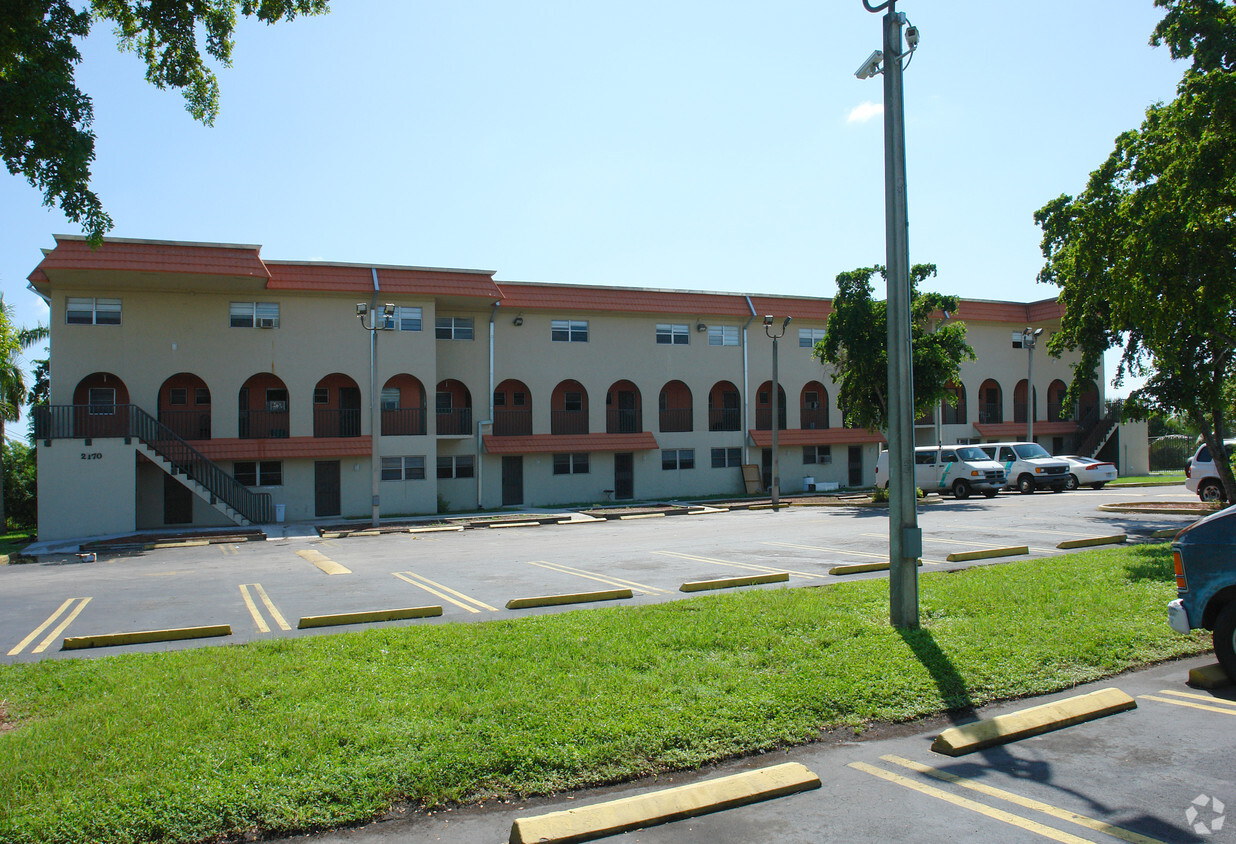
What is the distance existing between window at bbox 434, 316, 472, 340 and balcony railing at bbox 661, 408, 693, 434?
9.75m

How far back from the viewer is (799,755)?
5480 mm

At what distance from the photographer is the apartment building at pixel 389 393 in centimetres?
2619

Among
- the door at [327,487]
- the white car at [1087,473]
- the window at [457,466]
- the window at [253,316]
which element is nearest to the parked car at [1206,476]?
the white car at [1087,473]

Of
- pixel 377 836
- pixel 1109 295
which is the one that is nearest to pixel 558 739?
pixel 377 836

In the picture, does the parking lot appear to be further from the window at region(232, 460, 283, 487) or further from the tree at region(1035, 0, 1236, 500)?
the window at region(232, 460, 283, 487)

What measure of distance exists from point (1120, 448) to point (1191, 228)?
121 ft

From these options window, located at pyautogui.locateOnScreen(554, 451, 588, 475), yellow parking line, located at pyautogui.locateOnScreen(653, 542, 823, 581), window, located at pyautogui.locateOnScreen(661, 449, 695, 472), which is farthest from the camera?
window, located at pyautogui.locateOnScreen(661, 449, 695, 472)

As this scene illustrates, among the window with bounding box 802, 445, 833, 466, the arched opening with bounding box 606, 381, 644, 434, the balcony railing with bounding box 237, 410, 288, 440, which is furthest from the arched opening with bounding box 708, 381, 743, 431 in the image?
the balcony railing with bounding box 237, 410, 288, 440

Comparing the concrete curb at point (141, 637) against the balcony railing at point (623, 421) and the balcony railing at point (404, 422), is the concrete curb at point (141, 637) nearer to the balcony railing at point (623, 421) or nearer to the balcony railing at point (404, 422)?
the balcony railing at point (404, 422)

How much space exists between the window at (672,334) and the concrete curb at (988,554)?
77.7 ft

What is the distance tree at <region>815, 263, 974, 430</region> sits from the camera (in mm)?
29672

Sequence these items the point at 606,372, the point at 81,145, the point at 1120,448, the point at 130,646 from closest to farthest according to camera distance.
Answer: the point at 81,145, the point at 130,646, the point at 606,372, the point at 1120,448

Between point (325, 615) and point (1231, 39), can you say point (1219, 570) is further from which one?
point (1231, 39)

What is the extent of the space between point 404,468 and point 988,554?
22.6 m
